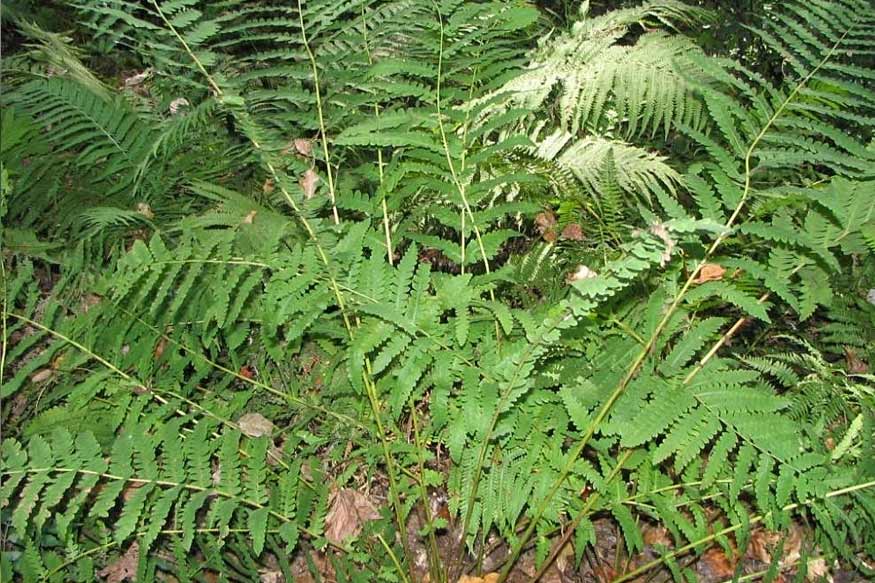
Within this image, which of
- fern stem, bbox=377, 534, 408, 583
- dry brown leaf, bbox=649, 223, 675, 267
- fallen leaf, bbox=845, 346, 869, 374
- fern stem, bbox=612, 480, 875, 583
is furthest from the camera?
fallen leaf, bbox=845, 346, 869, 374

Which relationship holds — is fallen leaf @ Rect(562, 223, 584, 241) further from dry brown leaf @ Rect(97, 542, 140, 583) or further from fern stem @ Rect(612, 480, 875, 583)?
dry brown leaf @ Rect(97, 542, 140, 583)

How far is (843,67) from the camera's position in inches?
56.6

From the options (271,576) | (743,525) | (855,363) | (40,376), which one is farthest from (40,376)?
(855,363)

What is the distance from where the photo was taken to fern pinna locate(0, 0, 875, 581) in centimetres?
132

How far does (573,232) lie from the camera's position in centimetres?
191

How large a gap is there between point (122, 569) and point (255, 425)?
41 centimetres

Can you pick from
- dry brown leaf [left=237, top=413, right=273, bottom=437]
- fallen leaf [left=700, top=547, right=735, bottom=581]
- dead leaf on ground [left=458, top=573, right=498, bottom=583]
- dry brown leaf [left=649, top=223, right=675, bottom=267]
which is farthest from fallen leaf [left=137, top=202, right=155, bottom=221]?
fallen leaf [left=700, top=547, right=735, bottom=581]

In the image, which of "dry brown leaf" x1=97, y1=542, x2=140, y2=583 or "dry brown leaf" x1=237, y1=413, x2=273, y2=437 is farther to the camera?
"dry brown leaf" x1=237, y1=413, x2=273, y2=437

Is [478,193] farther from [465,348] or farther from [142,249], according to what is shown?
[142,249]

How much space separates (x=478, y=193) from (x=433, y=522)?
29.0 inches

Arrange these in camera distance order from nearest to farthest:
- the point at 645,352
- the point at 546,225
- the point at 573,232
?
1. the point at 645,352
2. the point at 573,232
3. the point at 546,225

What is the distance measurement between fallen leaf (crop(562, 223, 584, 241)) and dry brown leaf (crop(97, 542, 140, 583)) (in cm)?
131

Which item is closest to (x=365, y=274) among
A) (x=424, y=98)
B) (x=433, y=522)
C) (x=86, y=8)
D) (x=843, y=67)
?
(x=424, y=98)

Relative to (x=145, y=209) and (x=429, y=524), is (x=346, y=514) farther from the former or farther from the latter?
(x=145, y=209)
